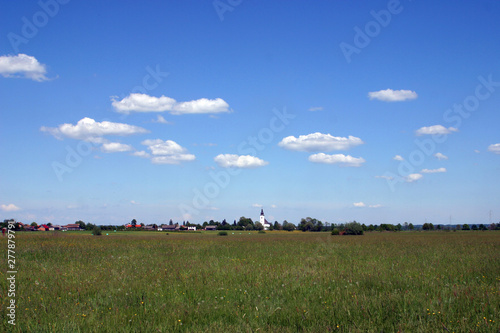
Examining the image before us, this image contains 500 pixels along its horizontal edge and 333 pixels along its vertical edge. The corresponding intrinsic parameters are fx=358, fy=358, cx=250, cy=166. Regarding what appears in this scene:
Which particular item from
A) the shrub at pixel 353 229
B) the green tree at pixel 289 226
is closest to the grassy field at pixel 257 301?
the shrub at pixel 353 229

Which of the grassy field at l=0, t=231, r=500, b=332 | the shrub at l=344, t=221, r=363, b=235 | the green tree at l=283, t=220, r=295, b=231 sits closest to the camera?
the grassy field at l=0, t=231, r=500, b=332

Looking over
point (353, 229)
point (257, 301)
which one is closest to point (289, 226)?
point (353, 229)

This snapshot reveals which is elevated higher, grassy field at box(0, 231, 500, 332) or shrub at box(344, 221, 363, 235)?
grassy field at box(0, 231, 500, 332)

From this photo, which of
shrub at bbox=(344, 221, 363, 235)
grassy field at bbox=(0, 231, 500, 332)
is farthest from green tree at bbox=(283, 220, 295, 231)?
grassy field at bbox=(0, 231, 500, 332)

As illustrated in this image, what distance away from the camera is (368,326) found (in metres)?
7.14

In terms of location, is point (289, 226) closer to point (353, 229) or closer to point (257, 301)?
point (353, 229)

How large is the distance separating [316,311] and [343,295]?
144cm

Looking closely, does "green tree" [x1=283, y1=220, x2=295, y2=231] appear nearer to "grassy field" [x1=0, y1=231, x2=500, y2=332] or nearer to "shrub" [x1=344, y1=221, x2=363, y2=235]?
"shrub" [x1=344, y1=221, x2=363, y2=235]

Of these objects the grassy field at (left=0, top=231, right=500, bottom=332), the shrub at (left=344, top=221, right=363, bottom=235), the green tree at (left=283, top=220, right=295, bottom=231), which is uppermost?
the grassy field at (left=0, top=231, right=500, bottom=332)

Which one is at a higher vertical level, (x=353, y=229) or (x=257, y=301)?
(x=257, y=301)

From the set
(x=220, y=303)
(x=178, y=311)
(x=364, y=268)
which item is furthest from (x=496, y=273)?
(x=178, y=311)

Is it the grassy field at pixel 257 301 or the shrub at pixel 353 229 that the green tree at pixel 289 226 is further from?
the grassy field at pixel 257 301

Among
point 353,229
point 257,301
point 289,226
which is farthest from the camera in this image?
point 289,226

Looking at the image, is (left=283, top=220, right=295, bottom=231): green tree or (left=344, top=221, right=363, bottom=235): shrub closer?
(left=344, top=221, right=363, bottom=235): shrub
